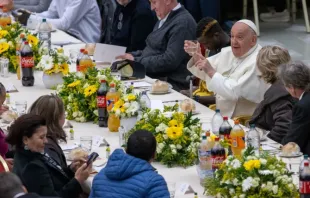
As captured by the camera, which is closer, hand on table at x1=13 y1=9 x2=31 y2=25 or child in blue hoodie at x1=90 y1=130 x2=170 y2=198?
child in blue hoodie at x1=90 y1=130 x2=170 y2=198

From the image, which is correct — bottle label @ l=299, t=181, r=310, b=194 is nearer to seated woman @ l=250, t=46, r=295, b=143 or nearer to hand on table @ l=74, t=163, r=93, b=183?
hand on table @ l=74, t=163, r=93, b=183

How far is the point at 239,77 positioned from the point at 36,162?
256 cm

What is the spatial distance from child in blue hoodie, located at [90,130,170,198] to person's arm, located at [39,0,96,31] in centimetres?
516

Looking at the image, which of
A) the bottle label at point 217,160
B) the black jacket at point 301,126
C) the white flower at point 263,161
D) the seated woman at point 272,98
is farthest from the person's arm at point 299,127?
the white flower at point 263,161

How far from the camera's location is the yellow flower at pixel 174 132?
20.7 feet

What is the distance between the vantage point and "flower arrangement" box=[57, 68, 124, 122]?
7359 millimetres

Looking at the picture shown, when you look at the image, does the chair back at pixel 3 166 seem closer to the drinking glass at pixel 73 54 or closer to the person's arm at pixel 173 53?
the person's arm at pixel 173 53

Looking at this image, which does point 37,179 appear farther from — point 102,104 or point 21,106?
point 21,106

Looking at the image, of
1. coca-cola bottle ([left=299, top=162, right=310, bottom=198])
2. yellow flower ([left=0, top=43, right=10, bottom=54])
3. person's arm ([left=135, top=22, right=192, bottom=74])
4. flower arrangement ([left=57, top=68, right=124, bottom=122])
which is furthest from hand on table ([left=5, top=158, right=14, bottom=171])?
person's arm ([left=135, top=22, right=192, bottom=74])

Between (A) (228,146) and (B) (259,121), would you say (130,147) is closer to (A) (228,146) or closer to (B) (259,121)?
(A) (228,146)

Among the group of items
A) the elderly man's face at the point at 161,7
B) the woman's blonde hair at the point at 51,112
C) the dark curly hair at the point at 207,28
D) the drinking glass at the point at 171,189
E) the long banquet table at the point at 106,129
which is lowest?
the long banquet table at the point at 106,129

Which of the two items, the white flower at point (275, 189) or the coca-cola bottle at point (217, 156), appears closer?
the white flower at point (275, 189)

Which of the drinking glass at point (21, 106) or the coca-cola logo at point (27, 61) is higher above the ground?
the coca-cola logo at point (27, 61)

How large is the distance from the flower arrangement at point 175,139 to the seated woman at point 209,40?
1977 mm
